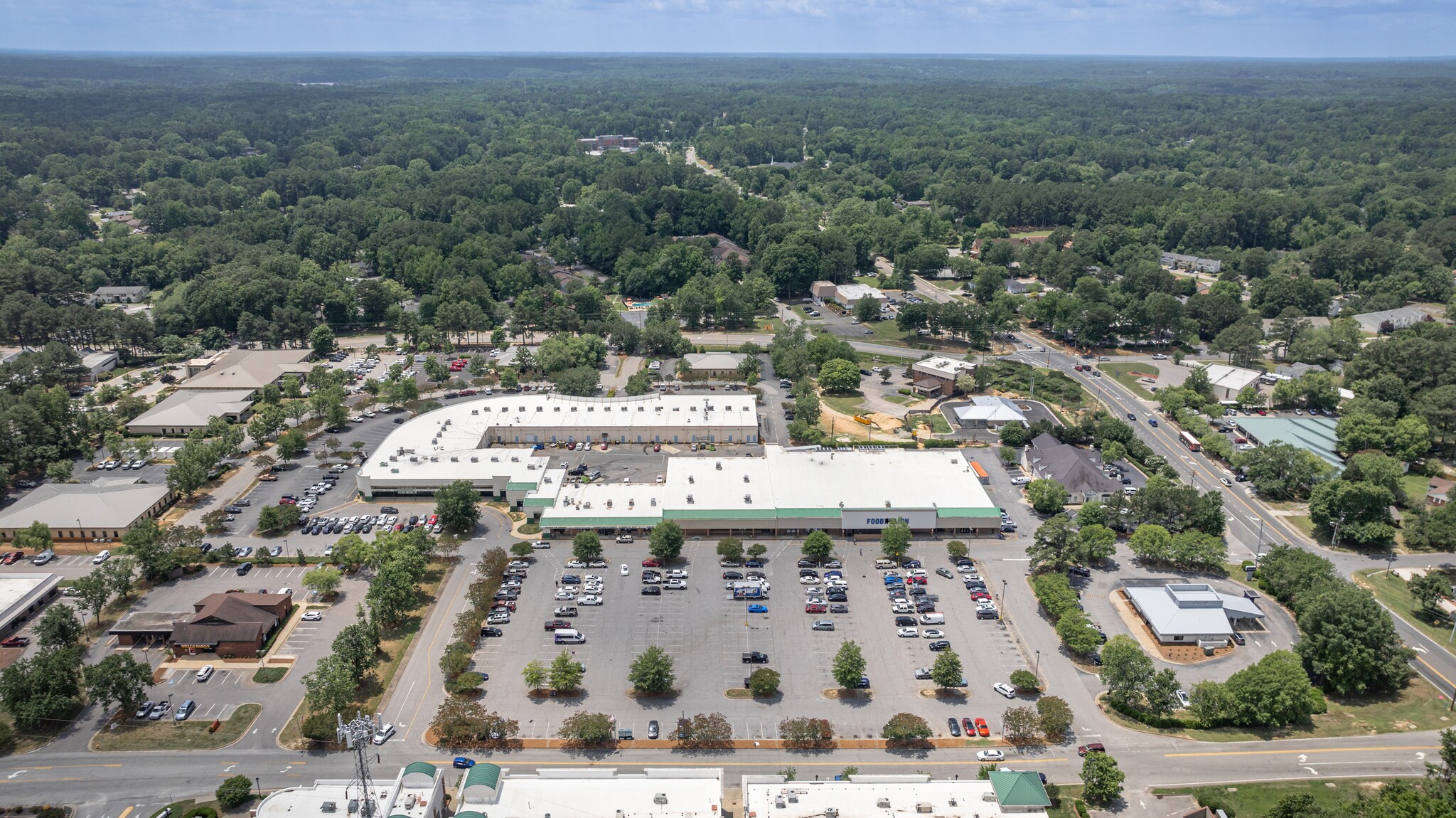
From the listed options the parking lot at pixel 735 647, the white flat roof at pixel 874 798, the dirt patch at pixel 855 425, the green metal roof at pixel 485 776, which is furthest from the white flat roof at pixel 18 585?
the dirt patch at pixel 855 425

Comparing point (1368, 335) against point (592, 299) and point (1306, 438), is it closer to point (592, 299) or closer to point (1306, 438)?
point (1306, 438)

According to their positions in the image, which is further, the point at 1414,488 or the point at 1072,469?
Answer: the point at 1414,488

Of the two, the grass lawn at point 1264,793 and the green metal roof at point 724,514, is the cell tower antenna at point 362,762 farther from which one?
the grass lawn at point 1264,793

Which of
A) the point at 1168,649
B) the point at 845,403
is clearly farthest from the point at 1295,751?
the point at 845,403

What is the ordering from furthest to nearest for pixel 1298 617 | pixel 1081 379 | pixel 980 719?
pixel 1081 379, pixel 1298 617, pixel 980 719

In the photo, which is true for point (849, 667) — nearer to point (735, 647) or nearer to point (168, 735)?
point (735, 647)

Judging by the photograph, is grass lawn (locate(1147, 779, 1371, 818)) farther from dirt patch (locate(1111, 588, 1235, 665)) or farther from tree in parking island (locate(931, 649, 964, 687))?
tree in parking island (locate(931, 649, 964, 687))

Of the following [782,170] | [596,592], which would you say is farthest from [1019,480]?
[782,170]
